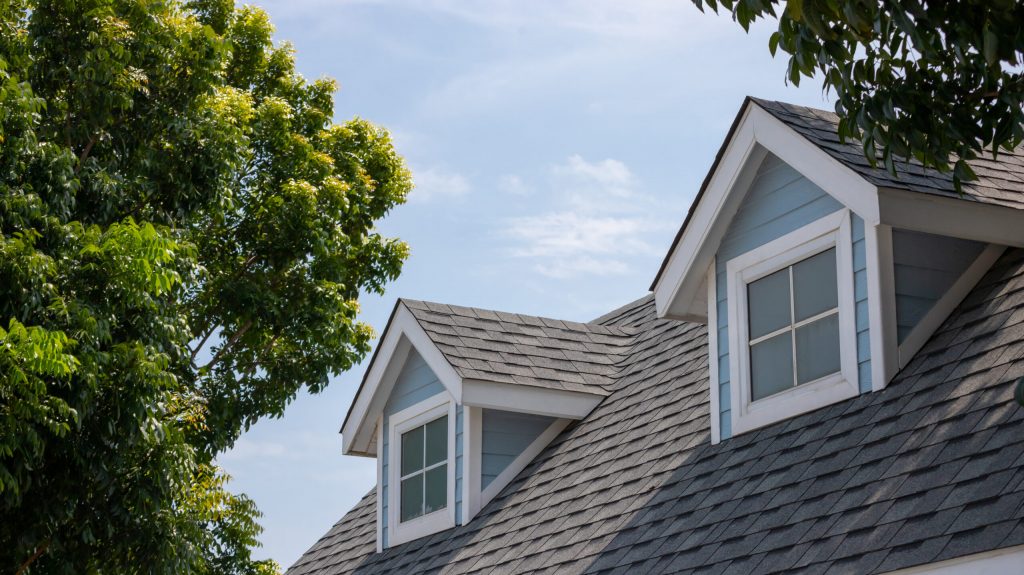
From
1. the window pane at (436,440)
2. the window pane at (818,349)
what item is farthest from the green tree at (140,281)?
the window pane at (818,349)

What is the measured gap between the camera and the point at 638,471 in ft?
28.2

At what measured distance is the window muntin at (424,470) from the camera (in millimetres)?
10938

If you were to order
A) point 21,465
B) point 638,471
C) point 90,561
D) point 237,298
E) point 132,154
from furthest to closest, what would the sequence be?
point 237,298 → point 132,154 → point 90,561 → point 21,465 → point 638,471

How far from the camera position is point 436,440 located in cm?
1109

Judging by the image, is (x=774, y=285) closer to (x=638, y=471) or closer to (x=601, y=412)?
(x=638, y=471)

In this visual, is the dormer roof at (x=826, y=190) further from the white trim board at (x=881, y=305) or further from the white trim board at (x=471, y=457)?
the white trim board at (x=471, y=457)

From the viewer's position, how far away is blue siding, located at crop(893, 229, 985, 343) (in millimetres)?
7195

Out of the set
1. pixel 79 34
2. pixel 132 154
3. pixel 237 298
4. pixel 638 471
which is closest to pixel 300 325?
pixel 237 298

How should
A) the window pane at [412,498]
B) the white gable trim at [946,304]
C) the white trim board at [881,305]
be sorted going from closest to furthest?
the white trim board at [881,305] → the white gable trim at [946,304] → the window pane at [412,498]

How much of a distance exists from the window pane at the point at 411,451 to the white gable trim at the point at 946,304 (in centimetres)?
530

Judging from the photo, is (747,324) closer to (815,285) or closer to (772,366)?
(772,366)

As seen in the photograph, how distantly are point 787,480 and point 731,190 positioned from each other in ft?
7.43

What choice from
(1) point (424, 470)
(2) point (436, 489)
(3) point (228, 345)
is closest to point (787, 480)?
(2) point (436, 489)

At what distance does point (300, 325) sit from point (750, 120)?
1041 cm
